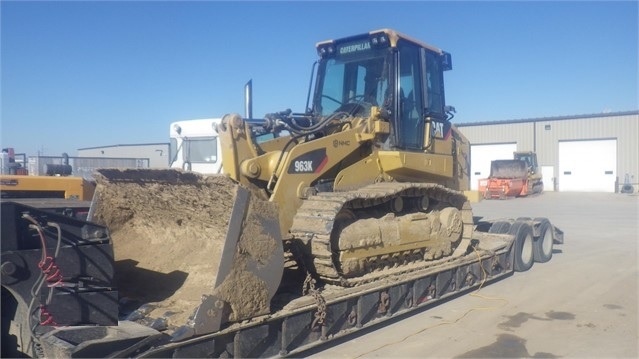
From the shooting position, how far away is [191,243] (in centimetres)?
660

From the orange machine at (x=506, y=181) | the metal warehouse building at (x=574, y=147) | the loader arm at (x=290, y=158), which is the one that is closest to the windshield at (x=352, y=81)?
the loader arm at (x=290, y=158)

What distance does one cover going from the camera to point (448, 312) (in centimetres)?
780

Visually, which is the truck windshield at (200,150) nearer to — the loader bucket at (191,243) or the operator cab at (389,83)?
the operator cab at (389,83)

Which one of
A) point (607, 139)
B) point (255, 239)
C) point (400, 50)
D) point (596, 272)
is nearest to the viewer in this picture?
point (255, 239)

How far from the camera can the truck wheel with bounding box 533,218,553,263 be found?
11.6 meters

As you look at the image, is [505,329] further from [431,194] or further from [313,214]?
[313,214]

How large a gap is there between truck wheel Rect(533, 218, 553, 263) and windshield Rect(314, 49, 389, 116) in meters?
5.65

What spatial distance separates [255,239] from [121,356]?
5.13ft

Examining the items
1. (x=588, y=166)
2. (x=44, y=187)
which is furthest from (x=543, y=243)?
(x=588, y=166)

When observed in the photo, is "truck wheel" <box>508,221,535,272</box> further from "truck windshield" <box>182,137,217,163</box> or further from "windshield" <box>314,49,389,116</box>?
"truck windshield" <box>182,137,217,163</box>

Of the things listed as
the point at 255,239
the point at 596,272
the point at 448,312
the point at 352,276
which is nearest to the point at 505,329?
the point at 448,312

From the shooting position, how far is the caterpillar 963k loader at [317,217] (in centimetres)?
523

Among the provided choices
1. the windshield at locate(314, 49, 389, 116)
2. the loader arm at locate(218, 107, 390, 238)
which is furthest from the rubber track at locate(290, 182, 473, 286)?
the windshield at locate(314, 49, 389, 116)

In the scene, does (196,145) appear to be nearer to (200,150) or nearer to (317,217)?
(200,150)
